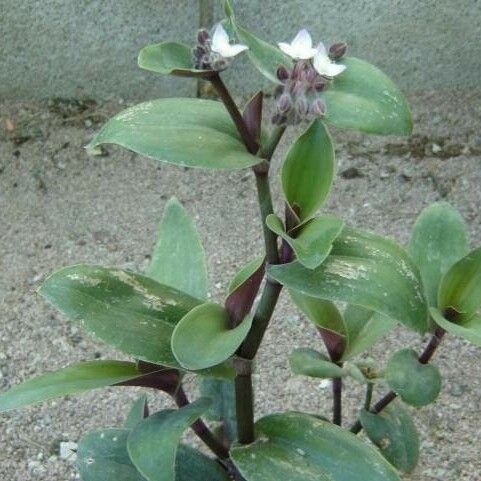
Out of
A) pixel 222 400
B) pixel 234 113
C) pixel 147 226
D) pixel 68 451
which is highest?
pixel 234 113

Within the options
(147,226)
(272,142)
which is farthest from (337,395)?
(147,226)

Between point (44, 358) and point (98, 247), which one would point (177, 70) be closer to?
point (44, 358)

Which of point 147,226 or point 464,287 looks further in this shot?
point 147,226

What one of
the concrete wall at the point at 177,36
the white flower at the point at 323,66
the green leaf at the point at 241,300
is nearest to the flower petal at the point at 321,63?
the white flower at the point at 323,66

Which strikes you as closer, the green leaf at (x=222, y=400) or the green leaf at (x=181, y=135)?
the green leaf at (x=181, y=135)

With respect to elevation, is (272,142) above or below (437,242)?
above

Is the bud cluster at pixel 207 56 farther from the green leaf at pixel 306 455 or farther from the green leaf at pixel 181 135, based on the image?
the green leaf at pixel 306 455

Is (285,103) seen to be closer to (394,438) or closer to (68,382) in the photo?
(68,382)
